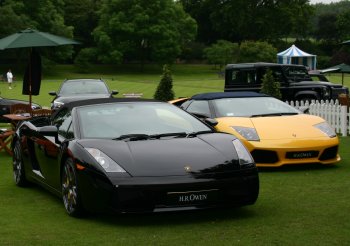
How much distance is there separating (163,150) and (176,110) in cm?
144

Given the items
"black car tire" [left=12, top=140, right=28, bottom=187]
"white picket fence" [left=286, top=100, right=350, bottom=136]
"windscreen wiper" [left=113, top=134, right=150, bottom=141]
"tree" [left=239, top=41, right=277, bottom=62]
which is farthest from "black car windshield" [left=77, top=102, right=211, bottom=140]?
"tree" [left=239, top=41, right=277, bottom=62]

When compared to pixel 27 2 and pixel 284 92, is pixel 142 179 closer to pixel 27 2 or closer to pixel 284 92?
pixel 284 92

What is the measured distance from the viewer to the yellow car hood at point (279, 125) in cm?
1095

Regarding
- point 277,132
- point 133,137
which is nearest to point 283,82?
point 277,132

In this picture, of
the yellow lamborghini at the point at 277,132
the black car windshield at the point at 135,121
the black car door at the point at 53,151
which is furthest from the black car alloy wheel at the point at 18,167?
the yellow lamborghini at the point at 277,132

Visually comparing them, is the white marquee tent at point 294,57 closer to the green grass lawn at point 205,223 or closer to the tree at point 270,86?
the tree at point 270,86

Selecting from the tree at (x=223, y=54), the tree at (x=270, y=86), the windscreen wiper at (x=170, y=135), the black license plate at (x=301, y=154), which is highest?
the windscreen wiper at (x=170, y=135)

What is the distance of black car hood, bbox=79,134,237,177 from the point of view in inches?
267

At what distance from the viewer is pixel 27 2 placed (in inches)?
3346

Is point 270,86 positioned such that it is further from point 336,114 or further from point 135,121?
point 135,121

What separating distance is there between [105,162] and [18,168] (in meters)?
3.22

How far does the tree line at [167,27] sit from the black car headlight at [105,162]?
2911 inches

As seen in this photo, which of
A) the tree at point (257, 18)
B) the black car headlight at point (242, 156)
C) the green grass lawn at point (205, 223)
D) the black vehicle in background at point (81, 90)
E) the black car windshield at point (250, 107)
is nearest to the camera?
the green grass lawn at point (205, 223)

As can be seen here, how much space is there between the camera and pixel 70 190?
7.39m
